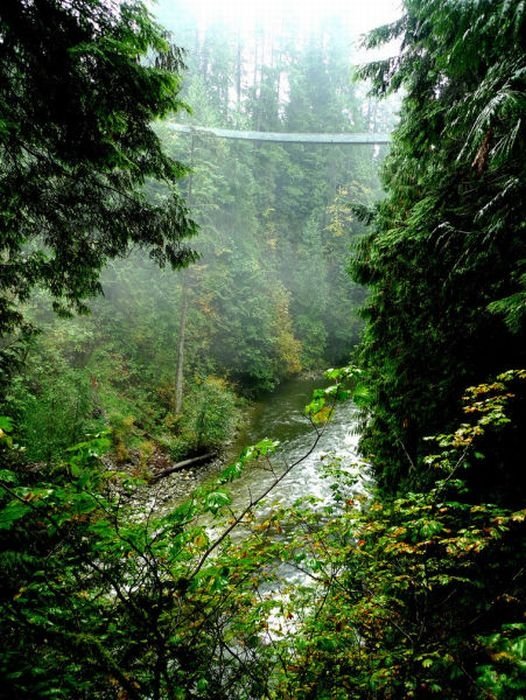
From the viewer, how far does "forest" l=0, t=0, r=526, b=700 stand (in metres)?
1.96

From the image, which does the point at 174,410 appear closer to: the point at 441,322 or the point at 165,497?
the point at 165,497

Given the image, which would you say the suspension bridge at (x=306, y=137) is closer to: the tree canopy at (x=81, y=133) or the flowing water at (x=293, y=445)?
the flowing water at (x=293, y=445)

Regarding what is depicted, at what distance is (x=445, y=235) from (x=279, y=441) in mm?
2679

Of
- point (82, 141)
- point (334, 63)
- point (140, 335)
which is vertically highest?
point (334, 63)

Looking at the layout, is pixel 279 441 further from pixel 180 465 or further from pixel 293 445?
pixel 293 445

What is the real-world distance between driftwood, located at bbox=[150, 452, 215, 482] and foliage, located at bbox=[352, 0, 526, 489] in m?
5.64

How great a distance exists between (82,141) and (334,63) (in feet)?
120

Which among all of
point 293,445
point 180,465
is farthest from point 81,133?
point 293,445

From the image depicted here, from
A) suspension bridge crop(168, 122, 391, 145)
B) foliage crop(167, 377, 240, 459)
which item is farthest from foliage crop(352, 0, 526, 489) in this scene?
suspension bridge crop(168, 122, 391, 145)

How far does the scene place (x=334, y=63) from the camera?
30.7 m

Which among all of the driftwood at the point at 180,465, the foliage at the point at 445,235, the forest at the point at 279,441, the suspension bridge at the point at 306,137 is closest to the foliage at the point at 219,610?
the forest at the point at 279,441

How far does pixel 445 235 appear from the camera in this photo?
11.6 feet

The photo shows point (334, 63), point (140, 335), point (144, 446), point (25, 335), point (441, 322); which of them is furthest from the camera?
Answer: point (334, 63)

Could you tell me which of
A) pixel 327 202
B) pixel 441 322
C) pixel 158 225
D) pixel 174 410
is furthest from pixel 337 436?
pixel 327 202
